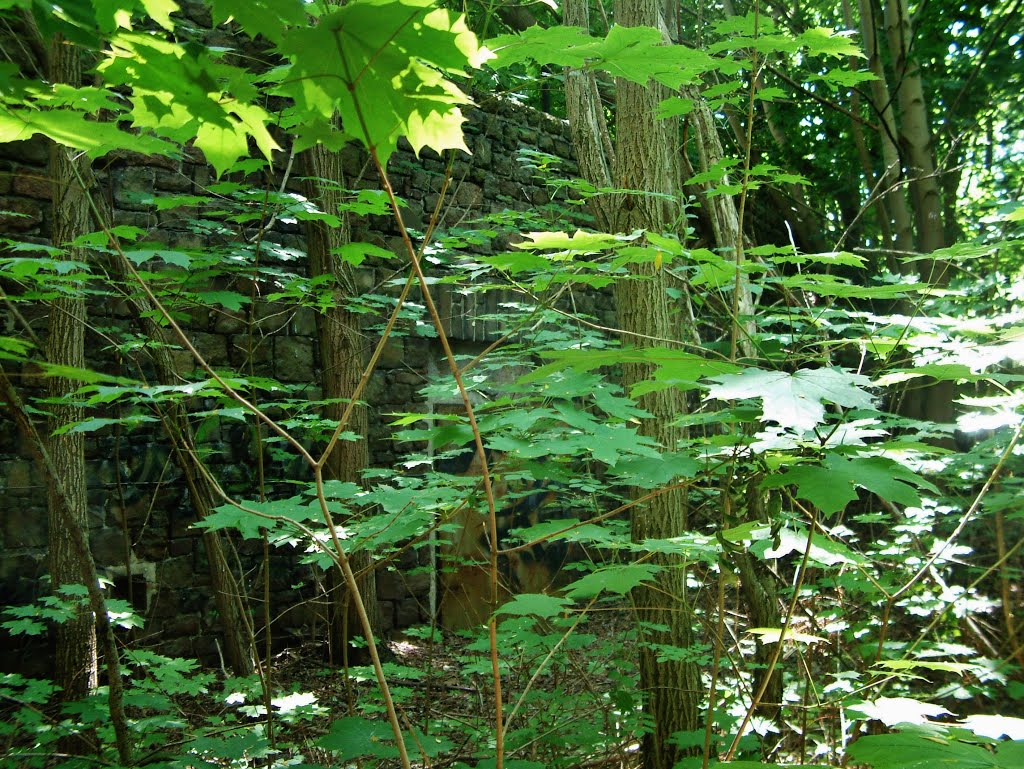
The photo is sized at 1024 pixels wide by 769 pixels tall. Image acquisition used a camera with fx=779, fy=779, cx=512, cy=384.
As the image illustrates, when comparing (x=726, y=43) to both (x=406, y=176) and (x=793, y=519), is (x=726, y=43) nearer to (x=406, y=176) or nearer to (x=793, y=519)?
(x=793, y=519)

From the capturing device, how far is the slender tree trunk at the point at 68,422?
3.12 metres

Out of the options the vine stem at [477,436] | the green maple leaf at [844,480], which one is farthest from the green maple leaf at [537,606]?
the green maple leaf at [844,480]

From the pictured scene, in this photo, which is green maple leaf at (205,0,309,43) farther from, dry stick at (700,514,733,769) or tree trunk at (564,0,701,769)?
tree trunk at (564,0,701,769)

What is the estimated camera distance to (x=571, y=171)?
6.42m

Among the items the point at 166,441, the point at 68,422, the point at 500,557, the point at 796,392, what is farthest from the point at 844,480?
the point at 500,557

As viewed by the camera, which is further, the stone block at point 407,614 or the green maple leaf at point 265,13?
the stone block at point 407,614

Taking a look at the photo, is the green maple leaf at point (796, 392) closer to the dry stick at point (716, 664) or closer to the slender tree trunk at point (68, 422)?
the dry stick at point (716, 664)

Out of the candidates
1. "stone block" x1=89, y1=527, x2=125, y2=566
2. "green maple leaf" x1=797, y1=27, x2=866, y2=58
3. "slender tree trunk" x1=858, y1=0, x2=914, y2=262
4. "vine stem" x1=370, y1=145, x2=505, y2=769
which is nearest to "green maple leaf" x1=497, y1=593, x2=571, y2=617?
"vine stem" x1=370, y1=145, x2=505, y2=769

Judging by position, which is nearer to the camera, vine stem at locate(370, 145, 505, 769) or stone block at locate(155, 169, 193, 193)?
vine stem at locate(370, 145, 505, 769)

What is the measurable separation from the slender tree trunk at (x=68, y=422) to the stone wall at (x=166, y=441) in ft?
0.81

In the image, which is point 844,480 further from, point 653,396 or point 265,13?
point 653,396

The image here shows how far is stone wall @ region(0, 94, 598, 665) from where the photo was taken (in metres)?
3.60

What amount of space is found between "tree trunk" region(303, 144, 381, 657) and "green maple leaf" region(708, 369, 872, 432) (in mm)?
3137

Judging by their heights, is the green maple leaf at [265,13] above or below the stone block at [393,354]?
above
